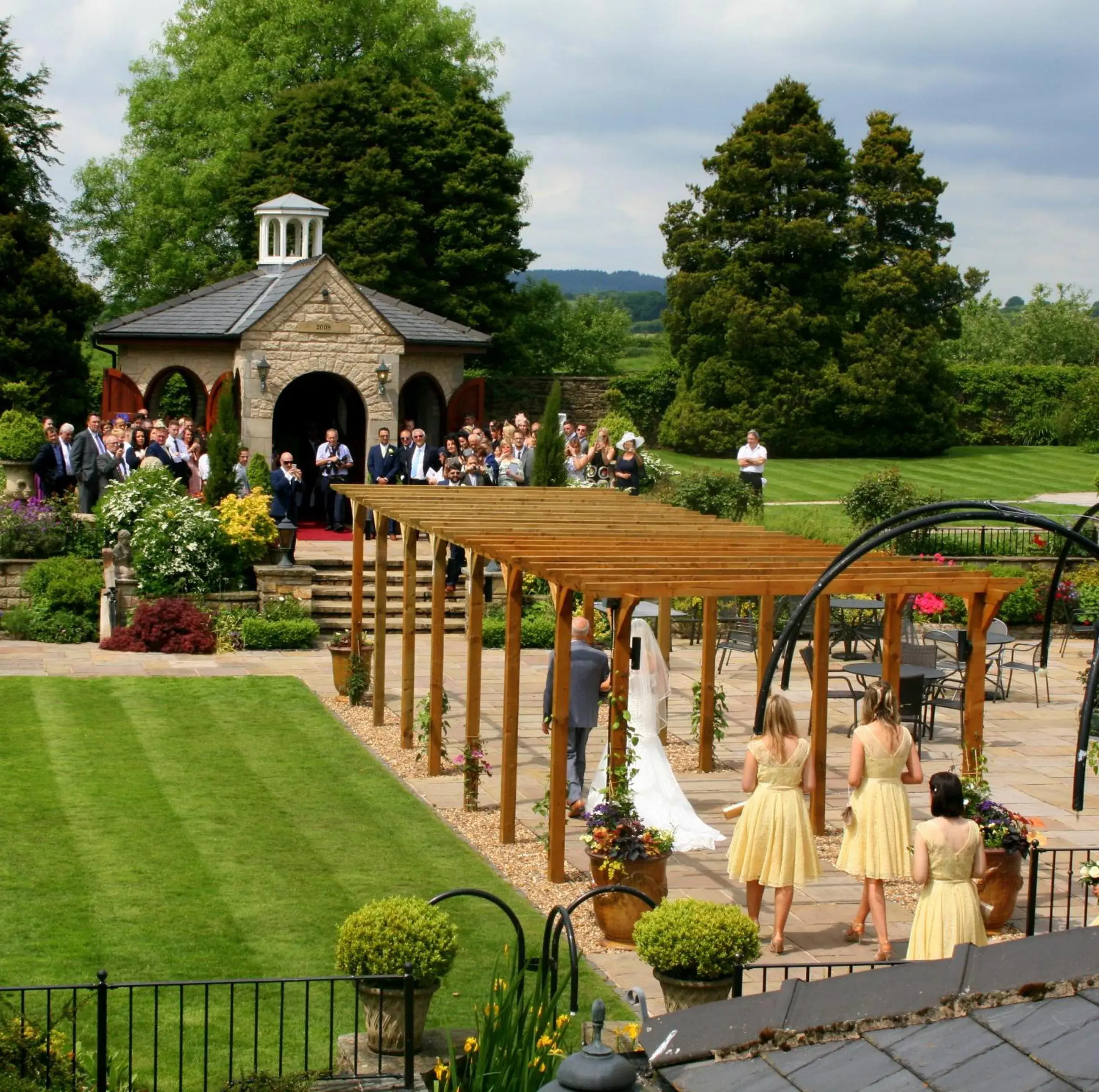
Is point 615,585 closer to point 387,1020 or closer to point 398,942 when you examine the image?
point 398,942

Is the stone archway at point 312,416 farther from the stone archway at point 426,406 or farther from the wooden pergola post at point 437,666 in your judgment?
the wooden pergola post at point 437,666

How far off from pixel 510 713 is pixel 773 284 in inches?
1374

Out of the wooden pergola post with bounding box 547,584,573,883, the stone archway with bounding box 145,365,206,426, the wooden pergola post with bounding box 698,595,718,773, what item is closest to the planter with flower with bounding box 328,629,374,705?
the wooden pergola post with bounding box 698,595,718,773

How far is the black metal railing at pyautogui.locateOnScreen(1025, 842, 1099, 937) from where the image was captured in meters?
10.6

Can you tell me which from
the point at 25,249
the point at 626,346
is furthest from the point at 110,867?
the point at 626,346

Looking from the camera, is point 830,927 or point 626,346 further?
point 626,346

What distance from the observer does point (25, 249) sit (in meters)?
40.0

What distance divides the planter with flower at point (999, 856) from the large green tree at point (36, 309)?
1215 inches

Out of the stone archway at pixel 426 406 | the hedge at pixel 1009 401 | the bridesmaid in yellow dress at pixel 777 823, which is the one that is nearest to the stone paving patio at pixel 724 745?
the bridesmaid in yellow dress at pixel 777 823

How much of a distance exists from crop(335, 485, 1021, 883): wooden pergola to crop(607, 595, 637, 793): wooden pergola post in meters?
0.01

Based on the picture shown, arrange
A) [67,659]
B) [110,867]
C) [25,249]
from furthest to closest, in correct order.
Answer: [25,249], [67,659], [110,867]

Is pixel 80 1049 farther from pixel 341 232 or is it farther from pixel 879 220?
pixel 879 220

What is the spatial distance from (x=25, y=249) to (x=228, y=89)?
45.2 feet

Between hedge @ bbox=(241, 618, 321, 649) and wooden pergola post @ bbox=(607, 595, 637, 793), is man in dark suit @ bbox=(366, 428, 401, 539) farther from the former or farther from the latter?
wooden pergola post @ bbox=(607, 595, 637, 793)
